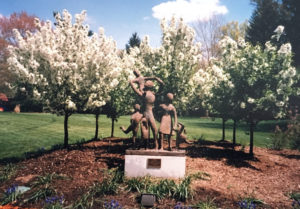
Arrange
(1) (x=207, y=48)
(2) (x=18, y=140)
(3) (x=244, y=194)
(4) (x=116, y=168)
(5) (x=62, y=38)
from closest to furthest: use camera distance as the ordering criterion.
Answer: (3) (x=244, y=194), (4) (x=116, y=168), (5) (x=62, y=38), (2) (x=18, y=140), (1) (x=207, y=48)

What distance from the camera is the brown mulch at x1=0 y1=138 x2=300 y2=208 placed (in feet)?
20.2

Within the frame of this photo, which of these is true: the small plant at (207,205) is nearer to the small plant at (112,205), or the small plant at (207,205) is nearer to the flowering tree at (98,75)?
the small plant at (112,205)

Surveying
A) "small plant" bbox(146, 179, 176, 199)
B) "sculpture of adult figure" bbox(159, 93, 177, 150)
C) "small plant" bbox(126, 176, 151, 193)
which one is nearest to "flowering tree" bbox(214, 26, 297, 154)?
"sculpture of adult figure" bbox(159, 93, 177, 150)

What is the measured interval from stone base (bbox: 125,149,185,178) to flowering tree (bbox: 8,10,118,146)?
11.1 feet

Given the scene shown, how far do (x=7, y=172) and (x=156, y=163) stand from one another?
5.22 metres

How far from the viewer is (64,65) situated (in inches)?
341

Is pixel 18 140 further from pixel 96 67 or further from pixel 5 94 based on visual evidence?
pixel 5 94

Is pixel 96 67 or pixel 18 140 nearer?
pixel 96 67

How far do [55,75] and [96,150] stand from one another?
12.3ft

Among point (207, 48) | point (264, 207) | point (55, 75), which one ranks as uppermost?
point (207, 48)

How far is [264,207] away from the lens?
18.8 ft

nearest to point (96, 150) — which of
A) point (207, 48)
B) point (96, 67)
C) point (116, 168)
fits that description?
point (116, 168)

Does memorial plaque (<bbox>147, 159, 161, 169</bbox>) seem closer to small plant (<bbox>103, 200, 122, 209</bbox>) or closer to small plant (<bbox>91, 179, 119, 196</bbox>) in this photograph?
small plant (<bbox>91, 179, 119, 196</bbox>)

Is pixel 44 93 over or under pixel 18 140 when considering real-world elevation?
over
